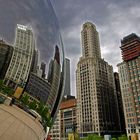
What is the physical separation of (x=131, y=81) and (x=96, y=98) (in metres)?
16.9

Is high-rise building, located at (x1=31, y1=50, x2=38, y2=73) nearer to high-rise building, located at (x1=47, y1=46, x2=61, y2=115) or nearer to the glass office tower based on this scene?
the glass office tower

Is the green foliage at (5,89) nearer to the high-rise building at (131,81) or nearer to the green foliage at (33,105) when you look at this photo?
the green foliage at (33,105)

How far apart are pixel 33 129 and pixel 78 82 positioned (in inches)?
4117

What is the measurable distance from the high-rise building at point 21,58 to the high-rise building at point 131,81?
258ft

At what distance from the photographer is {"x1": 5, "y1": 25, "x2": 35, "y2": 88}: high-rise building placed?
2031 millimetres

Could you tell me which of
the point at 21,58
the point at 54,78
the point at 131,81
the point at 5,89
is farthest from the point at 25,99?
the point at 131,81

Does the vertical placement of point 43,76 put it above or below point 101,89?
below

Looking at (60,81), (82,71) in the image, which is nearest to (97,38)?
(82,71)

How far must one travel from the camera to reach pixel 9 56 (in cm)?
203

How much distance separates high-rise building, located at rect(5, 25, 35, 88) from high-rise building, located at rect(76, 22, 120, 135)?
9002 cm

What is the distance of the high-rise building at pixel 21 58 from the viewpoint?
2.03 metres

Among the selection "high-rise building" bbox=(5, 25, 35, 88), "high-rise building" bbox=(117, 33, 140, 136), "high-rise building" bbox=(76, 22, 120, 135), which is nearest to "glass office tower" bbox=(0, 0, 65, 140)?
"high-rise building" bbox=(5, 25, 35, 88)

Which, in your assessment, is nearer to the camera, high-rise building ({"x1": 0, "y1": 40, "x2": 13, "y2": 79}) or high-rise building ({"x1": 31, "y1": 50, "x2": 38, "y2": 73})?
high-rise building ({"x1": 0, "y1": 40, "x2": 13, "y2": 79})

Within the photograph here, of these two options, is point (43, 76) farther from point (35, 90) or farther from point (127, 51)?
point (127, 51)
